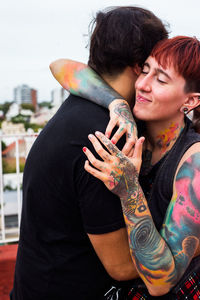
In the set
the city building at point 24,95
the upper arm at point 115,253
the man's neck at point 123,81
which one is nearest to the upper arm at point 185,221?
the upper arm at point 115,253

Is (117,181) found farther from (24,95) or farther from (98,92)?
(24,95)

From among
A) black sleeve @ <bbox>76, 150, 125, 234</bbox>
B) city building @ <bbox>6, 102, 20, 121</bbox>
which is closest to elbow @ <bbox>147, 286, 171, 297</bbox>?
black sleeve @ <bbox>76, 150, 125, 234</bbox>

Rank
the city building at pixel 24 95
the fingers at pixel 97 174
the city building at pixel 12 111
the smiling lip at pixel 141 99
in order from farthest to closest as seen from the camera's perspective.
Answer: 1. the city building at pixel 24 95
2. the city building at pixel 12 111
3. the smiling lip at pixel 141 99
4. the fingers at pixel 97 174

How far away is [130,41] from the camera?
1.51 meters

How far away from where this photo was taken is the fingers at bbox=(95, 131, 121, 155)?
1.26 m

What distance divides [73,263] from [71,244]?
0.08 meters

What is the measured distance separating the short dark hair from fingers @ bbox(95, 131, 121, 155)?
44cm

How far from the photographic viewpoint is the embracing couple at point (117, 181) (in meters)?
1.32

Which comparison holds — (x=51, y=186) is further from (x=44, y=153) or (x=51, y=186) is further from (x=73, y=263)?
(x=73, y=263)

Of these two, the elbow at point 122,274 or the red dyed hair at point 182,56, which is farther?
the red dyed hair at point 182,56

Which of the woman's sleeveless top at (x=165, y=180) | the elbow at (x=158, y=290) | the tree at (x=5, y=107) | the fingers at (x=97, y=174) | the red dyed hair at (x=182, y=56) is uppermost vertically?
the red dyed hair at (x=182, y=56)

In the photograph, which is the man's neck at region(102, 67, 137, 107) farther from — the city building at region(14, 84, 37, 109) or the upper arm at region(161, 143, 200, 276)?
the city building at region(14, 84, 37, 109)

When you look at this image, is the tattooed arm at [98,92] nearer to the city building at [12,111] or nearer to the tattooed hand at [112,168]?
the tattooed hand at [112,168]

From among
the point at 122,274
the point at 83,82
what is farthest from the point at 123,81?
the point at 122,274
